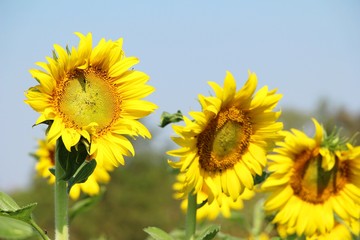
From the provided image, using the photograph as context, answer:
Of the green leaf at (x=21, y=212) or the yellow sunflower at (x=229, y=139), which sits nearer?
the green leaf at (x=21, y=212)

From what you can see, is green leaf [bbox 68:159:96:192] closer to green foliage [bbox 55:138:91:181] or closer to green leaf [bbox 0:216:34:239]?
green foliage [bbox 55:138:91:181]

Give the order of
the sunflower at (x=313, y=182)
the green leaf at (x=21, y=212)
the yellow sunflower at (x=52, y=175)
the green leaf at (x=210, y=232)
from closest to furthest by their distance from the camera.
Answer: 1. the green leaf at (x=21, y=212)
2. the green leaf at (x=210, y=232)
3. the sunflower at (x=313, y=182)
4. the yellow sunflower at (x=52, y=175)

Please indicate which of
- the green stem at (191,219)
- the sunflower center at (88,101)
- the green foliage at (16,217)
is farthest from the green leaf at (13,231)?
the green stem at (191,219)

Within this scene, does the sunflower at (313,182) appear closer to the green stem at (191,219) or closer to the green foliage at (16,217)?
the green stem at (191,219)

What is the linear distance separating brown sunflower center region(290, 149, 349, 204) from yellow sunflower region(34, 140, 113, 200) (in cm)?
173

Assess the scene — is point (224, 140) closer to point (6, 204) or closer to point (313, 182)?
point (313, 182)

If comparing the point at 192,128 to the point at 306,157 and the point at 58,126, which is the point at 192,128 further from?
the point at 306,157

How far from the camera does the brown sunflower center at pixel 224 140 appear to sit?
3137 mm

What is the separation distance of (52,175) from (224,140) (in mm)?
2339

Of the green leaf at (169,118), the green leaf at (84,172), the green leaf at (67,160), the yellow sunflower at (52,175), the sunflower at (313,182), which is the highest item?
the green leaf at (169,118)

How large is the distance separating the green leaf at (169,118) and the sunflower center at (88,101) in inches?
8.4

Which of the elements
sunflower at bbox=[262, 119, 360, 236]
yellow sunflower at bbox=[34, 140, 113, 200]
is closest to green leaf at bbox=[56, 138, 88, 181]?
sunflower at bbox=[262, 119, 360, 236]

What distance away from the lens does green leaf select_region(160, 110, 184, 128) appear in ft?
9.93

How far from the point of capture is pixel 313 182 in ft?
12.4
